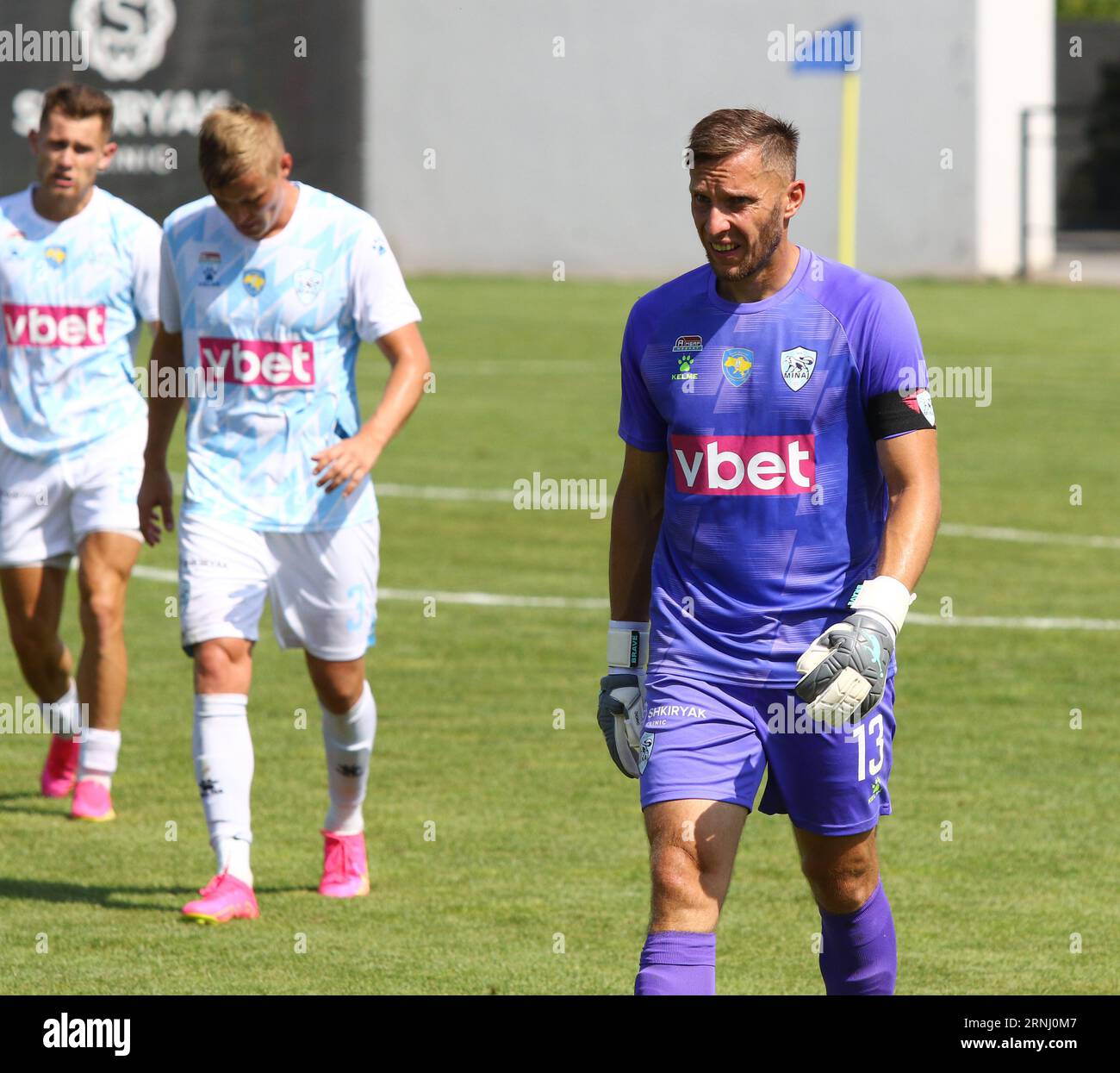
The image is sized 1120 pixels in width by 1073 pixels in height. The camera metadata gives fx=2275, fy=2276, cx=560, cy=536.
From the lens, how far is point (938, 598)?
42.3 ft

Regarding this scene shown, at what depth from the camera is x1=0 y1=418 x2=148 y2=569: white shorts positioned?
28.0 ft

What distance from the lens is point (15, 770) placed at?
9.27 m

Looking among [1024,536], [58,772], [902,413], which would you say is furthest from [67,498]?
[1024,536]

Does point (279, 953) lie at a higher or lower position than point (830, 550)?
lower

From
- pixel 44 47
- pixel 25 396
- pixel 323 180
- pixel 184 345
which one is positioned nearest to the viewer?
pixel 184 345

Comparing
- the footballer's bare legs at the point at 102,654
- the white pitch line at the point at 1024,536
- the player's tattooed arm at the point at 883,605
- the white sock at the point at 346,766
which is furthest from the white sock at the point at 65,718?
the white pitch line at the point at 1024,536

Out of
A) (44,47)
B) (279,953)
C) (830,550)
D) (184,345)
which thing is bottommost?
(279,953)

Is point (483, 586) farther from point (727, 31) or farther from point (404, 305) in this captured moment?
point (727, 31)

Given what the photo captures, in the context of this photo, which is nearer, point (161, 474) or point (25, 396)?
point (161, 474)

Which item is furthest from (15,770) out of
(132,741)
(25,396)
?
(25,396)

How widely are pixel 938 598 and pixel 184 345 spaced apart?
6602 mm

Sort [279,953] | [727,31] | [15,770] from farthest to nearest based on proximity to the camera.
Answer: [727,31]
[15,770]
[279,953]

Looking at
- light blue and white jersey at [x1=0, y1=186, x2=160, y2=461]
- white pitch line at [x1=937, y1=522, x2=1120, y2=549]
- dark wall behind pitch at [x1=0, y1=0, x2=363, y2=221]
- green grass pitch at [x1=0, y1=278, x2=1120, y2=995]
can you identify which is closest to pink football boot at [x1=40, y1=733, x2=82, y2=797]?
green grass pitch at [x1=0, y1=278, x2=1120, y2=995]

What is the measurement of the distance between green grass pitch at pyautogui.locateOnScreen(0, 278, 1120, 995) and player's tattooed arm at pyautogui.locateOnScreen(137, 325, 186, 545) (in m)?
1.26
